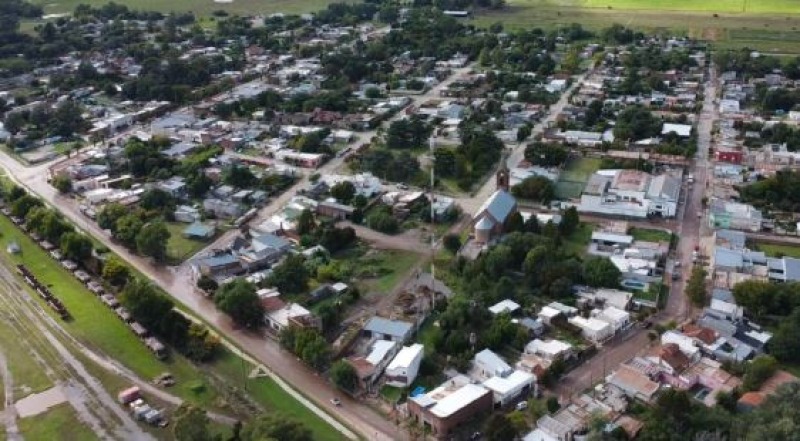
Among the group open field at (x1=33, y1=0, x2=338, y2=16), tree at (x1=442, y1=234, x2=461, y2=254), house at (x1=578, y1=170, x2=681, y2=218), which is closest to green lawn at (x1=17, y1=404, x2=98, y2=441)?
tree at (x1=442, y1=234, x2=461, y2=254)

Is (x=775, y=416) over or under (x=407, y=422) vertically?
over

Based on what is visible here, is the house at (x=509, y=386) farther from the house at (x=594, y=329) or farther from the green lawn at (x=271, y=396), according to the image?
the green lawn at (x=271, y=396)

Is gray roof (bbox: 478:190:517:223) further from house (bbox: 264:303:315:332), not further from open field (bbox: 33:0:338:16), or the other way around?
open field (bbox: 33:0:338:16)

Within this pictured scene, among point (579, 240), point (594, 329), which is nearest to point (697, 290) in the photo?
point (594, 329)

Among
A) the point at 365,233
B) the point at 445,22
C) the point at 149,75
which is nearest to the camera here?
the point at 365,233

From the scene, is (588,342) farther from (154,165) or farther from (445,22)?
Result: (445,22)

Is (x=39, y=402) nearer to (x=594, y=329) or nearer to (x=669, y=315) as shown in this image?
(x=594, y=329)

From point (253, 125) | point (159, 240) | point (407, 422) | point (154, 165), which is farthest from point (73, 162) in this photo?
Answer: point (407, 422)
